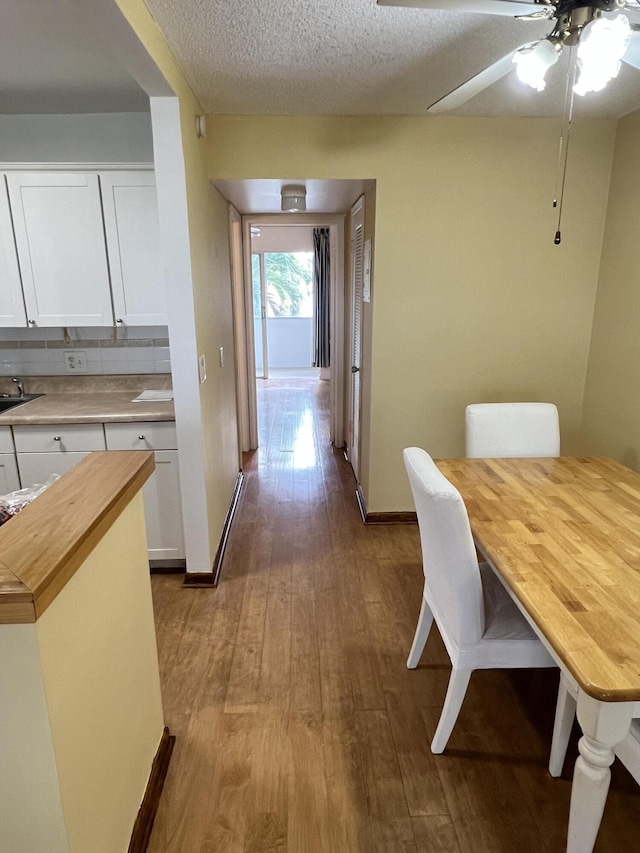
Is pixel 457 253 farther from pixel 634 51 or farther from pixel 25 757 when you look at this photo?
pixel 25 757

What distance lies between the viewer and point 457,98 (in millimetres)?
1809

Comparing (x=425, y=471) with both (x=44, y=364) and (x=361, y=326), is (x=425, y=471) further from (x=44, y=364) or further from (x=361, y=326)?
(x=44, y=364)

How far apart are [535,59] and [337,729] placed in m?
2.16

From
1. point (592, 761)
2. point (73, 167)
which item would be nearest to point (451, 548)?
point (592, 761)

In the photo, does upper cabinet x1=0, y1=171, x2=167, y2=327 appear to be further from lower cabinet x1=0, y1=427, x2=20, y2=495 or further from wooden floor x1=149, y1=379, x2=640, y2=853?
wooden floor x1=149, y1=379, x2=640, y2=853

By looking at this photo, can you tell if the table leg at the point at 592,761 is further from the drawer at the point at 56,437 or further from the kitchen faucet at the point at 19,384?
the kitchen faucet at the point at 19,384

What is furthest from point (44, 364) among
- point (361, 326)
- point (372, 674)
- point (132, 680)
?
point (372, 674)

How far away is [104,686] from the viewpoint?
3.93 feet

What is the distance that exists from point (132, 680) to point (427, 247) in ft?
8.16

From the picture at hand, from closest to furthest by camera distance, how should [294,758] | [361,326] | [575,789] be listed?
1. [575,789]
2. [294,758]
3. [361,326]

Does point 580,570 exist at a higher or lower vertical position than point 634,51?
lower

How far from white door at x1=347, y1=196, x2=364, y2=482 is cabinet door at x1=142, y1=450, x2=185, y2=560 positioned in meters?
1.49

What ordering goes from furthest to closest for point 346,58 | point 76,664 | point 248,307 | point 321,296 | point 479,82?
point 321,296 < point 248,307 < point 346,58 < point 479,82 < point 76,664

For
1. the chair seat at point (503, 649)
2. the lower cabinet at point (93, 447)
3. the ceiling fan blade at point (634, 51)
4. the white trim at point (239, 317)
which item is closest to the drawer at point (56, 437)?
the lower cabinet at point (93, 447)
